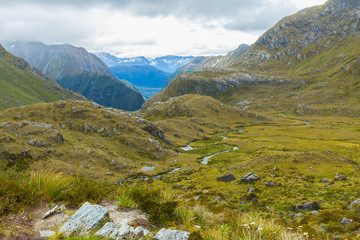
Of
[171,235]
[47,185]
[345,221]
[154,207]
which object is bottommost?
[345,221]

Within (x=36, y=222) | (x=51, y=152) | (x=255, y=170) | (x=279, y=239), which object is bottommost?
(x=255, y=170)

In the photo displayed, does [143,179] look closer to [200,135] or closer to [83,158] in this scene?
[83,158]

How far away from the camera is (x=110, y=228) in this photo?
7.55 m

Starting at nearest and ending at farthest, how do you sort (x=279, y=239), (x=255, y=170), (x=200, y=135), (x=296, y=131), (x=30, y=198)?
(x=279, y=239) → (x=30, y=198) → (x=255, y=170) → (x=296, y=131) → (x=200, y=135)

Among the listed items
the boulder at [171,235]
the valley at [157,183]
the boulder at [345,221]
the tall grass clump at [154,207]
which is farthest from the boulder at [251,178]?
the boulder at [171,235]

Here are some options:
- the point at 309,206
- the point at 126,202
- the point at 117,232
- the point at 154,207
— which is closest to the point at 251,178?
the point at 309,206

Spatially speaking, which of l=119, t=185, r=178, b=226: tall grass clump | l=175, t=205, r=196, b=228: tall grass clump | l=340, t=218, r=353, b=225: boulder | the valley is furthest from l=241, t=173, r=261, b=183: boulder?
l=175, t=205, r=196, b=228: tall grass clump

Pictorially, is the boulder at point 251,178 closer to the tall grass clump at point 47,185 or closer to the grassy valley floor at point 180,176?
the grassy valley floor at point 180,176

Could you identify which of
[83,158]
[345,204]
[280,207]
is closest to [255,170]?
[280,207]

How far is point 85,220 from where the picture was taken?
799 cm

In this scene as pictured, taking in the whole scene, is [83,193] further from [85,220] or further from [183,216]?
[183,216]

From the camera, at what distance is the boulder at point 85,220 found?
7348 mm

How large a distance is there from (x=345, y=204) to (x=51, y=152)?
86350mm

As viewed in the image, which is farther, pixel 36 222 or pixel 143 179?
pixel 143 179
